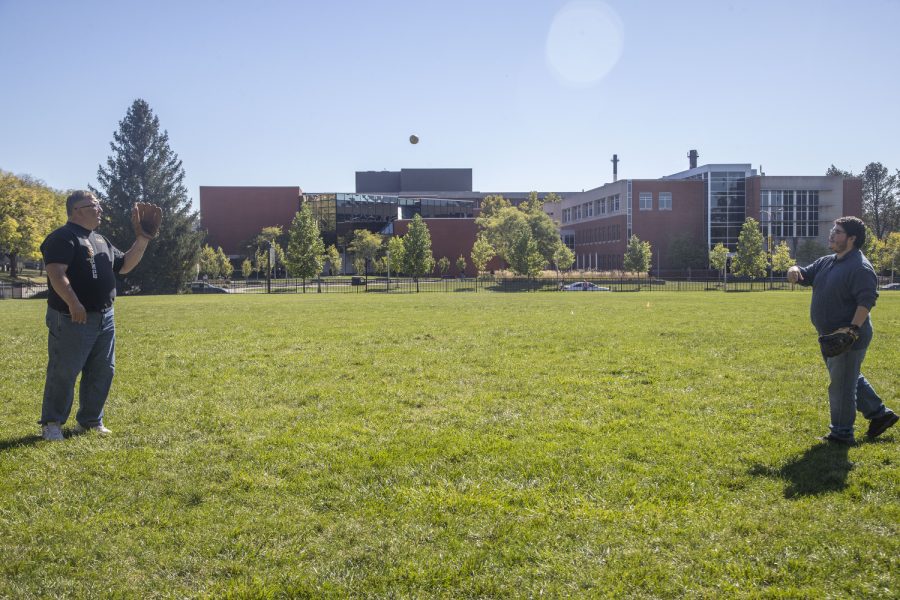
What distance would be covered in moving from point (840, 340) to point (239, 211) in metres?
90.6

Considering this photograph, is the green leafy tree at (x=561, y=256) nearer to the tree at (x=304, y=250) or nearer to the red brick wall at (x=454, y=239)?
the red brick wall at (x=454, y=239)

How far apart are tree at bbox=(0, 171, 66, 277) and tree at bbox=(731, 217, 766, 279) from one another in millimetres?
69721

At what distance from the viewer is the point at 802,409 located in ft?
22.3

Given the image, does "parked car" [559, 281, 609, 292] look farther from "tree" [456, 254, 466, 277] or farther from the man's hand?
the man's hand

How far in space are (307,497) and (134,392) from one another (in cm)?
465

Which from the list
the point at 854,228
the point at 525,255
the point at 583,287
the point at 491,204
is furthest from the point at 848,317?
the point at 491,204

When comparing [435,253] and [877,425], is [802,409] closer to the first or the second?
[877,425]

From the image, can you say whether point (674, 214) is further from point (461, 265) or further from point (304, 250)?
point (304, 250)

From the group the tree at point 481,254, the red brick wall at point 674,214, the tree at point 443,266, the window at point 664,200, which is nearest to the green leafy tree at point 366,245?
the tree at point 443,266

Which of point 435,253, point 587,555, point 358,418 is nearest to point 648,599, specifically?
point 587,555

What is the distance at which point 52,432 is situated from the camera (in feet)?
19.1

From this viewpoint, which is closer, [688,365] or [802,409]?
[802,409]

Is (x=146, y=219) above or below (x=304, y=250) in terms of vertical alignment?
below

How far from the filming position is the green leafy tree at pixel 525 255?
59.9m
